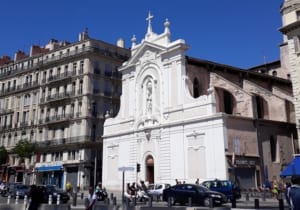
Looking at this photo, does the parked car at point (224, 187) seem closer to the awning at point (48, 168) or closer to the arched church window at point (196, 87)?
the arched church window at point (196, 87)

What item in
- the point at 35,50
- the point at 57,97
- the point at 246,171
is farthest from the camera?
the point at 35,50

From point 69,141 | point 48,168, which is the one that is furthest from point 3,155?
point 69,141

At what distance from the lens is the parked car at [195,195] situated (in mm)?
19531

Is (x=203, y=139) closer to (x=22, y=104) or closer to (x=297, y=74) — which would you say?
(x=297, y=74)

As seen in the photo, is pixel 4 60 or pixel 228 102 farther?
pixel 4 60

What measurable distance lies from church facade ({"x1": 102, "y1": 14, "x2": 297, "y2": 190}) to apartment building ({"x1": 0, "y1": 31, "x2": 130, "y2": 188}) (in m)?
4.75

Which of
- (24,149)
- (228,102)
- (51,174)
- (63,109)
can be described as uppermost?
(63,109)

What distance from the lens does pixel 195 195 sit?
20.2m

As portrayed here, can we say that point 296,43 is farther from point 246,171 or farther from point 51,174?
point 51,174

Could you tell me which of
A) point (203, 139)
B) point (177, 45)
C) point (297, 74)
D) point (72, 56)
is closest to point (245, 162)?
point (203, 139)

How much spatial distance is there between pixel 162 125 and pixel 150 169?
463cm

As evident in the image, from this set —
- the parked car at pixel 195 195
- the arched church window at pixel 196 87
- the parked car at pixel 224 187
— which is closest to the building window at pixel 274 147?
the arched church window at pixel 196 87

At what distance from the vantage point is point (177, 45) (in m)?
33.1

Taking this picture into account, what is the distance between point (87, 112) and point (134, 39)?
1076 cm
